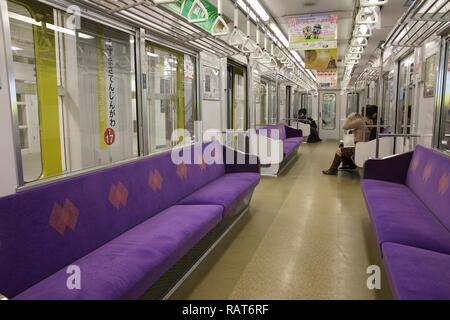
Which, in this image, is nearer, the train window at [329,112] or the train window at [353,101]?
the train window at [329,112]

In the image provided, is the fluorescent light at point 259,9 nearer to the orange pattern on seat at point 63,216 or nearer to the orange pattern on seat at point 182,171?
the orange pattern on seat at point 182,171

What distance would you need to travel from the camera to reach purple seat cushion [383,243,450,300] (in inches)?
67.8

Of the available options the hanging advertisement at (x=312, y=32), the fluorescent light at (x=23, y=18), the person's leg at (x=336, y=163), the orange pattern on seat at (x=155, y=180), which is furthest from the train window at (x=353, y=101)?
the fluorescent light at (x=23, y=18)

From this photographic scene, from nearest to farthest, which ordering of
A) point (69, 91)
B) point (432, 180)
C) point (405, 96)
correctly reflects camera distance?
point (69, 91) < point (432, 180) < point (405, 96)

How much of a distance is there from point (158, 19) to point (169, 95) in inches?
46.3

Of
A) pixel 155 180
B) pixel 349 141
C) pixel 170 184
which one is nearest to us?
pixel 155 180

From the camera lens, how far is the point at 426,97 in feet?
15.2

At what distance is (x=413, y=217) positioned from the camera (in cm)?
285

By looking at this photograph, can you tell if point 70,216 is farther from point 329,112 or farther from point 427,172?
point 329,112

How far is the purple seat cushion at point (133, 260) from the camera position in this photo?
5.54 ft

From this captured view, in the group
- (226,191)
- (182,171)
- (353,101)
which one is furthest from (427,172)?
(353,101)

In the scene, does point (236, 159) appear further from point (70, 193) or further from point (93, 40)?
point (70, 193)

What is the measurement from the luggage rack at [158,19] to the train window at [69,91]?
0.25 metres

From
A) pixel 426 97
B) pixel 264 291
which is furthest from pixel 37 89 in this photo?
pixel 426 97
